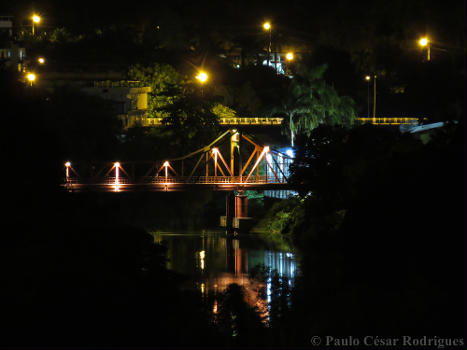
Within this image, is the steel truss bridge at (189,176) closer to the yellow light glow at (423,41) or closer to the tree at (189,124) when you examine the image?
the tree at (189,124)

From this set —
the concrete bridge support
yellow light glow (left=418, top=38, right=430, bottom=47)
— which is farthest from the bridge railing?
yellow light glow (left=418, top=38, right=430, bottom=47)

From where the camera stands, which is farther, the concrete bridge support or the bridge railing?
the bridge railing

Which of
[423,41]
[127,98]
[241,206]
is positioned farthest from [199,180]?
[423,41]

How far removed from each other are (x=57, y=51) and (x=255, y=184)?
1433 inches

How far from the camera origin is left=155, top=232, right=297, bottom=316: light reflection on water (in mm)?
34113

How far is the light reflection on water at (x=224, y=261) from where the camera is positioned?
112ft

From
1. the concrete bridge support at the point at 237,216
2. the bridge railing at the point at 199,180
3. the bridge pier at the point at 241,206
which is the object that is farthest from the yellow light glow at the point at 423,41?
the bridge pier at the point at 241,206

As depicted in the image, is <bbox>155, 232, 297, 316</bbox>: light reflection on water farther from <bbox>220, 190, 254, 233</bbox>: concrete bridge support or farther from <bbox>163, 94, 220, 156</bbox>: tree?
<bbox>163, 94, 220, 156</bbox>: tree

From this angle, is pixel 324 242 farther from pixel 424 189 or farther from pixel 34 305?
pixel 34 305

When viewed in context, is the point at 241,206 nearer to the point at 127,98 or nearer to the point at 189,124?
the point at 189,124

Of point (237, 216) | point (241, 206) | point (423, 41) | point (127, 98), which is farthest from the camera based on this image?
point (127, 98)

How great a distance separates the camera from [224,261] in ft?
149

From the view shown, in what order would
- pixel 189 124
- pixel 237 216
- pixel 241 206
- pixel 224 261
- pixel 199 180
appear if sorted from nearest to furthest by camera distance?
1. pixel 224 261
2. pixel 237 216
3. pixel 241 206
4. pixel 199 180
5. pixel 189 124

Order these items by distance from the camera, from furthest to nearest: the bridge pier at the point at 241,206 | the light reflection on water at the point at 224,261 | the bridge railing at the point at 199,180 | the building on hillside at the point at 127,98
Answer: the building on hillside at the point at 127,98 < the bridge railing at the point at 199,180 < the bridge pier at the point at 241,206 < the light reflection on water at the point at 224,261
